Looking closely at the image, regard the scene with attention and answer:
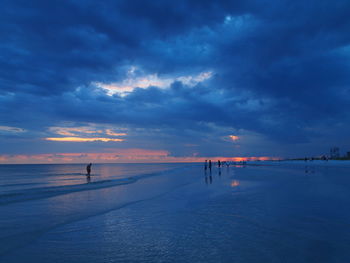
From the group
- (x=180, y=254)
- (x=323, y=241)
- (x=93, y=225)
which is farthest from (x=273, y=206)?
(x=93, y=225)

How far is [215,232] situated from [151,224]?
3017mm

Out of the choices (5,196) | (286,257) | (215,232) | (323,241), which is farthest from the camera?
(5,196)

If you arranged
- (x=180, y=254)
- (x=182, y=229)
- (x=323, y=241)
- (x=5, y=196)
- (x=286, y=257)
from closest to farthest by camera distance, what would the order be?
1. (x=286, y=257)
2. (x=180, y=254)
3. (x=323, y=241)
4. (x=182, y=229)
5. (x=5, y=196)

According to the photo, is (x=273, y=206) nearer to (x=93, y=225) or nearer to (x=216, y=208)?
(x=216, y=208)

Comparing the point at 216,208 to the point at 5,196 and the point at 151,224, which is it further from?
the point at 5,196

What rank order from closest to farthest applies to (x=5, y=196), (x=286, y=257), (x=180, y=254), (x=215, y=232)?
1. (x=286, y=257)
2. (x=180, y=254)
3. (x=215, y=232)
4. (x=5, y=196)

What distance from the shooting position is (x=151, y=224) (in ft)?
34.3

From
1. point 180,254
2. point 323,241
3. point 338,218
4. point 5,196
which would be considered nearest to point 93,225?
point 180,254

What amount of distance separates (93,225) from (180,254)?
5.38m

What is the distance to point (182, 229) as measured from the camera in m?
9.52

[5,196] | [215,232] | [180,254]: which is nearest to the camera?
[180,254]

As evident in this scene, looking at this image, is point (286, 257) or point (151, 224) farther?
point (151, 224)

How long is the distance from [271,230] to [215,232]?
2.12 meters

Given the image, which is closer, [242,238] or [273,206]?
[242,238]
